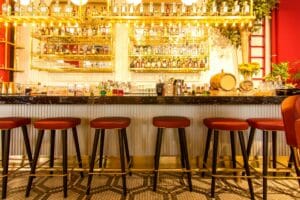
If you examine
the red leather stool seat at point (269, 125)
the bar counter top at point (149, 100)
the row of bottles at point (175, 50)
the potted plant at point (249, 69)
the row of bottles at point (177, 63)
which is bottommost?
the red leather stool seat at point (269, 125)

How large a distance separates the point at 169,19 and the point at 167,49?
1.11 meters

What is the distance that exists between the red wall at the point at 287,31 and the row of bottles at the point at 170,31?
147 cm

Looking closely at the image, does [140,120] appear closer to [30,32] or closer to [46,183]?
[46,183]

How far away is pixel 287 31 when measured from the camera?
A: 4984 mm

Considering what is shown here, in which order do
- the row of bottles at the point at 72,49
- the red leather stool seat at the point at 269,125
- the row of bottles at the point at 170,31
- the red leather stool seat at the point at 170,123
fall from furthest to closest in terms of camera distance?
the row of bottles at the point at 72,49, the row of bottles at the point at 170,31, the red leather stool seat at the point at 170,123, the red leather stool seat at the point at 269,125

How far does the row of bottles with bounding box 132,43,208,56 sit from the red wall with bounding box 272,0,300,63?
1.45 metres

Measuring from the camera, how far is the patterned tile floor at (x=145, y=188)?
2.61 metres

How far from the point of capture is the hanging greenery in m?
4.59

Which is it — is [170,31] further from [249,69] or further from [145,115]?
[145,115]

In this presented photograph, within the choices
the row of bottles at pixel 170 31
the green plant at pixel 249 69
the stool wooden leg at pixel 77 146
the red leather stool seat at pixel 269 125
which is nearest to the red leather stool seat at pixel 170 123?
the red leather stool seat at pixel 269 125

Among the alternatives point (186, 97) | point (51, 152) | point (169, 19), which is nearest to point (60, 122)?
point (51, 152)

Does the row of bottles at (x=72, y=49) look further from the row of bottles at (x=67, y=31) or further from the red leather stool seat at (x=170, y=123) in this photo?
the red leather stool seat at (x=170, y=123)

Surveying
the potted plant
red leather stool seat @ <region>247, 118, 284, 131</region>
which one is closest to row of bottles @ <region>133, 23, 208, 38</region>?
the potted plant

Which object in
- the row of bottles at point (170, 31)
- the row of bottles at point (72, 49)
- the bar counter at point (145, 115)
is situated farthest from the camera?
the row of bottles at point (72, 49)
